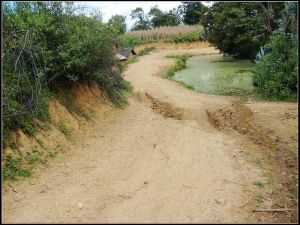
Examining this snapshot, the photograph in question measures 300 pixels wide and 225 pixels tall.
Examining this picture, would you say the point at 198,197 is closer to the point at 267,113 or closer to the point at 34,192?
the point at 34,192

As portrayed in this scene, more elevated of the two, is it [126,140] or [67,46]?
[67,46]

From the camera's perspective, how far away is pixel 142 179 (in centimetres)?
698

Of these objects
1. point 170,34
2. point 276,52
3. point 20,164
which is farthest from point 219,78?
point 170,34

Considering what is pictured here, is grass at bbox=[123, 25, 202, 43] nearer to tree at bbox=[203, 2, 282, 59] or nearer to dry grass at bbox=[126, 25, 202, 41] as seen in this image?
dry grass at bbox=[126, 25, 202, 41]

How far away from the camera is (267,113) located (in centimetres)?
1057

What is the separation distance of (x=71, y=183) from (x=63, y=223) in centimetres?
128

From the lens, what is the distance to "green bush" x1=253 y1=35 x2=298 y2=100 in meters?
12.6

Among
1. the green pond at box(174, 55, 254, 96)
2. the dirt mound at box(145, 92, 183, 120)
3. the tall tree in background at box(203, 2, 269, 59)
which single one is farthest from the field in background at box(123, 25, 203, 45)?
the dirt mound at box(145, 92, 183, 120)

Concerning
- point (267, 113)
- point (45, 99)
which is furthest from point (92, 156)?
point (267, 113)

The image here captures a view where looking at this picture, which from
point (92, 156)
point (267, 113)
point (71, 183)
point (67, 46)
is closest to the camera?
point (71, 183)

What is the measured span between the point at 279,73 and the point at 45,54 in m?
7.31

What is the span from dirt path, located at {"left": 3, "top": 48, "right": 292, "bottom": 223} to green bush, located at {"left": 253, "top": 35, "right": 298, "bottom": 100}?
339 cm

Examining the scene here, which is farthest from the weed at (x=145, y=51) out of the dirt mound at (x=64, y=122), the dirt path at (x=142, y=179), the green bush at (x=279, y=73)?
the dirt path at (x=142, y=179)

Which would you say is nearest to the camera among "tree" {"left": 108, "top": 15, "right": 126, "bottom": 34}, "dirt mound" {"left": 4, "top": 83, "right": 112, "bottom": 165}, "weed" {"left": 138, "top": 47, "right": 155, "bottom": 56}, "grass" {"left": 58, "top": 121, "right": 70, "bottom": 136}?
"dirt mound" {"left": 4, "top": 83, "right": 112, "bottom": 165}
